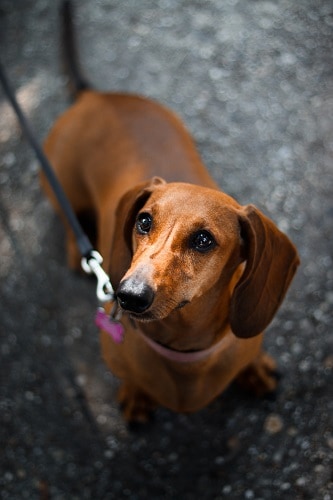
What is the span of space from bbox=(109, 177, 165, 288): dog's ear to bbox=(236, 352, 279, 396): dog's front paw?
1.02 metres

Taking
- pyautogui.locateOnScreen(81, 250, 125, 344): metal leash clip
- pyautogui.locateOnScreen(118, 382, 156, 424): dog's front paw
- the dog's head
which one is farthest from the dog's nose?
pyautogui.locateOnScreen(118, 382, 156, 424): dog's front paw

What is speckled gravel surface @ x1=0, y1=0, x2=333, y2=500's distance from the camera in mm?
2824

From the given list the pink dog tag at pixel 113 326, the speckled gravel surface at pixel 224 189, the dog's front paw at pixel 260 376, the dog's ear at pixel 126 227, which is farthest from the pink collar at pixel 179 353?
the speckled gravel surface at pixel 224 189

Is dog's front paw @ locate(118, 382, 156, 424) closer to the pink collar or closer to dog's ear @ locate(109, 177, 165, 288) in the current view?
the pink collar

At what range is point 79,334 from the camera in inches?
127

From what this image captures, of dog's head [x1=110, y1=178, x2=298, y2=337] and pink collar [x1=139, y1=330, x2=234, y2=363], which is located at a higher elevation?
dog's head [x1=110, y1=178, x2=298, y2=337]

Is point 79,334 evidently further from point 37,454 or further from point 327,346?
point 327,346

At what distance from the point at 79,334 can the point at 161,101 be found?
165cm

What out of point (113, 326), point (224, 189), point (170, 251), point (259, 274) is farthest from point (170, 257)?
point (224, 189)

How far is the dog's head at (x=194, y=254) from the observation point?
5.57 ft

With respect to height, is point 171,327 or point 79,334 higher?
point 171,327

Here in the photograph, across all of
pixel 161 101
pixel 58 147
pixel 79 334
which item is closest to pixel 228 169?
pixel 161 101

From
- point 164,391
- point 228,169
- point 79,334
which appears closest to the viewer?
point 164,391

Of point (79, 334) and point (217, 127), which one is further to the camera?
point (217, 127)
